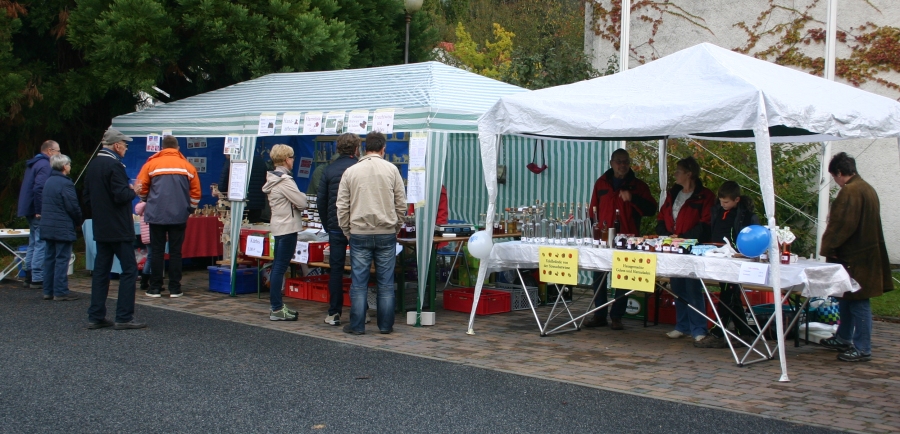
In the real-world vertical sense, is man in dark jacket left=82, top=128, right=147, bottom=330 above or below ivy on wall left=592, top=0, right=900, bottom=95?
below

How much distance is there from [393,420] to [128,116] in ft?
26.6

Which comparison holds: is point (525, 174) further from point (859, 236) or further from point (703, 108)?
point (859, 236)

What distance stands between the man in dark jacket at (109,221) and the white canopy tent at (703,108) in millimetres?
3094

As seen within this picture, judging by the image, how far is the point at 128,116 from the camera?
11469mm

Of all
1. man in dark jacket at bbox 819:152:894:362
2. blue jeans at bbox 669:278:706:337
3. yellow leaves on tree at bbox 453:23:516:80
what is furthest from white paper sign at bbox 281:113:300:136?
yellow leaves on tree at bbox 453:23:516:80

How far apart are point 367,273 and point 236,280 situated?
120 inches

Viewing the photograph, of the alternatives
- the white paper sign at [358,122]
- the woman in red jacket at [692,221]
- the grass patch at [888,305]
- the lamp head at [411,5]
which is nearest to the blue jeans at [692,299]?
the woman in red jacket at [692,221]

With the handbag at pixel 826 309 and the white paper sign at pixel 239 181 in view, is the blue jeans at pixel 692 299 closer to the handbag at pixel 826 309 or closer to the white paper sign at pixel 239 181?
the handbag at pixel 826 309

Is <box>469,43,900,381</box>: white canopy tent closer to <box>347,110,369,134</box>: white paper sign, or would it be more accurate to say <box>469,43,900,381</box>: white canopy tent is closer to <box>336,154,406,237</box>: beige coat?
<box>336,154,406,237</box>: beige coat

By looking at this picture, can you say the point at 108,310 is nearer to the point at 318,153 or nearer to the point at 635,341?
the point at 318,153

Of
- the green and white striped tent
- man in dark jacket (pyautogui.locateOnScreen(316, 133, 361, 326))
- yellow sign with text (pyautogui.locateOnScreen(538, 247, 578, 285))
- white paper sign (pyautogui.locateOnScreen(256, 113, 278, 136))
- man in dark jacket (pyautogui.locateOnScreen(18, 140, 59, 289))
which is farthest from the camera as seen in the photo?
man in dark jacket (pyautogui.locateOnScreen(18, 140, 59, 289))

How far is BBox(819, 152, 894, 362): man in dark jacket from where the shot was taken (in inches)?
259

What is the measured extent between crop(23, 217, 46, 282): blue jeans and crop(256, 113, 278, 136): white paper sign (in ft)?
9.90

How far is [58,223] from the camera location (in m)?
9.19
